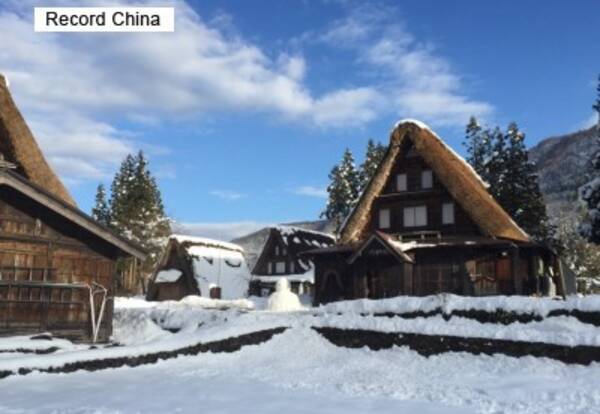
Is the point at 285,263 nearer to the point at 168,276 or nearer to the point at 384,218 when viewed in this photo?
the point at 168,276

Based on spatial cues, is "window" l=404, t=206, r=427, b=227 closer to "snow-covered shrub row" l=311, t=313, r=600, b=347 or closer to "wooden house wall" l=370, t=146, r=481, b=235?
"wooden house wall" l=370, t=146, r=481, b=235

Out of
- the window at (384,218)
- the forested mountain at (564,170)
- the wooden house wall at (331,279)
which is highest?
the forested mountain at (564,170)

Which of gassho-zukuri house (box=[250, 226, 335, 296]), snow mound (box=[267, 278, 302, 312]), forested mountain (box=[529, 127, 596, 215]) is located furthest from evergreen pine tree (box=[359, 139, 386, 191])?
forested mountain (box=[529, 127, 596, 215])

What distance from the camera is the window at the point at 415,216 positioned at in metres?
31.2

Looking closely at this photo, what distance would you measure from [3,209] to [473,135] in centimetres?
3792

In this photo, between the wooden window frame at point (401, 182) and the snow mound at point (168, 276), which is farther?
the snow mound at point (168, 276)

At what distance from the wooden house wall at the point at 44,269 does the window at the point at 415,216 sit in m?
17.8

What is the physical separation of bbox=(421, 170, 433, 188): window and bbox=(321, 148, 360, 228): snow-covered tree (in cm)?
3433

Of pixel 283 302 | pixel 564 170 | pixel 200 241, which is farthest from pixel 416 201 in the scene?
pixel 564 170

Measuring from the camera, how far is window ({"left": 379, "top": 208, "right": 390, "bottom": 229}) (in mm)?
32188

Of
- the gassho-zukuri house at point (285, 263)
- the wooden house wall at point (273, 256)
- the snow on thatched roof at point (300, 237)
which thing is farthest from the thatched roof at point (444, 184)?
the snow on thatched roof at point (300, 237)

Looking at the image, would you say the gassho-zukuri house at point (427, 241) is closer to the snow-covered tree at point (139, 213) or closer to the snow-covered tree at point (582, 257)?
the snow-covered tree at point (582, 257)

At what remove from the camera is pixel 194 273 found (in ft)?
152

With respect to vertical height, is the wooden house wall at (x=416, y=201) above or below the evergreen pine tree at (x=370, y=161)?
below
